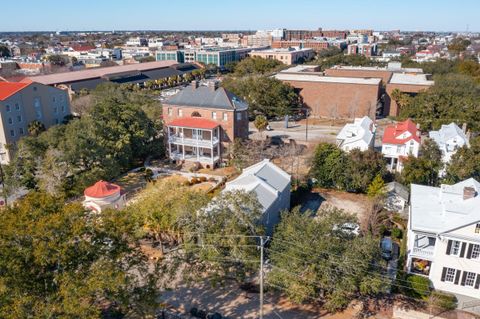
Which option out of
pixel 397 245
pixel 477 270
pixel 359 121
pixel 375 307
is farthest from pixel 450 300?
pixel 359 121

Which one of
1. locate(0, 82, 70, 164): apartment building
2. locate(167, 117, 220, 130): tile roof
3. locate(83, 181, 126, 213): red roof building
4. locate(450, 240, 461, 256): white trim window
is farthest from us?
locate(0, 82, 70, 164): apartment building

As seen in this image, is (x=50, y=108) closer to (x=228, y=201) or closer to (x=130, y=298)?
(x=228, y=201)

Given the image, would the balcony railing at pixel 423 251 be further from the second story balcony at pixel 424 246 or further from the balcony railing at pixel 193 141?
the balcony railing at pixel 193 141

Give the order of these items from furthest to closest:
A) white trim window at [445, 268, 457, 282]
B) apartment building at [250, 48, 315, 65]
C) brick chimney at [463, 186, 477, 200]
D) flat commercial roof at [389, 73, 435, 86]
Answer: apartment building at [250, 48, 315, 65] → flat commercial roof at [389, 73, 435, 86] → brick chimney at [463, 186, 477, 200] → white trim window at [445, 268, 457, 282]

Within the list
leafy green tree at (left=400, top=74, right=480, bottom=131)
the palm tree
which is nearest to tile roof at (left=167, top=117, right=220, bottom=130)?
the palm tree

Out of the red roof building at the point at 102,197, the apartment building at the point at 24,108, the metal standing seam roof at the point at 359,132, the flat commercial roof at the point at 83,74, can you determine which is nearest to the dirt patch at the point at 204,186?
the red roof building at the point at 102,197

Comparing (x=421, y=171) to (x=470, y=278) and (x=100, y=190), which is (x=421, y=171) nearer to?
(x=470, y=278)

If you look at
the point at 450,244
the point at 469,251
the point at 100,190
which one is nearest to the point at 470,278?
the point at 469,251

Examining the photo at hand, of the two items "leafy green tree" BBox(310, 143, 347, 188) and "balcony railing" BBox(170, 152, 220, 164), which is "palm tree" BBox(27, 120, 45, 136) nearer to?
"balcony railing" BBox(170, 152, 220, 164)
